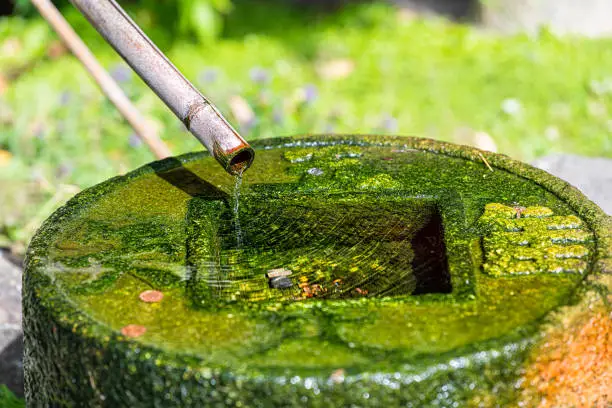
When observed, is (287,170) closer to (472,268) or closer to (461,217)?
(461,217)

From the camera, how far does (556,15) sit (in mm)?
5934

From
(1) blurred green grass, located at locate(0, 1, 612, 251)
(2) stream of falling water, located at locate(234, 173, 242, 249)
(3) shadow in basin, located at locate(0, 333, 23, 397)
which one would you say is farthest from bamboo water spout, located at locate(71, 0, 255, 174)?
(1) blurred green grass, located at locate(0, 1, 612, 251)

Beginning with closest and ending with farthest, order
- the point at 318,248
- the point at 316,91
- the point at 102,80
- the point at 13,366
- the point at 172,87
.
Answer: the point at 172,87
the point at 318,248
the point at 13,366
the point at 102,80
the point at 316,91

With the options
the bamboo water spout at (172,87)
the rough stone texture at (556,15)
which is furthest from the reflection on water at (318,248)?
the rough stone texture at (556,15)

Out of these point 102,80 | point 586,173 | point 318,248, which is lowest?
point 318,248

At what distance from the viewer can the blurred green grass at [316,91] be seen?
434 cm

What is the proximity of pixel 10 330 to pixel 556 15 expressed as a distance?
4497mm

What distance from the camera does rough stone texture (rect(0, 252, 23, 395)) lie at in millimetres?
2842

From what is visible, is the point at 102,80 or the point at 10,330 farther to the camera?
the point at 102,80

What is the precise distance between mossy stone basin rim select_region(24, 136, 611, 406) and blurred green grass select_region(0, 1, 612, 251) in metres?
1.72

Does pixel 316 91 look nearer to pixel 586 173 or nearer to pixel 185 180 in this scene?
pixel 586 173

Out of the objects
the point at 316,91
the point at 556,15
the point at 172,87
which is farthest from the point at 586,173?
the point at 556,15

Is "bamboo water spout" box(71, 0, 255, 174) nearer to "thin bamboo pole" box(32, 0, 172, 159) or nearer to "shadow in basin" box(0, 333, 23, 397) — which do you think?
"thin bamboo pole" box(32, 0, 172, 159)

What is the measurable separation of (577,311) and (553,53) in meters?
4.31
